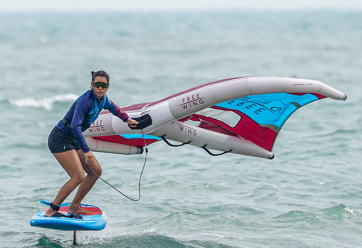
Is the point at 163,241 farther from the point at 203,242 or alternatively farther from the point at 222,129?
the point at 222,129

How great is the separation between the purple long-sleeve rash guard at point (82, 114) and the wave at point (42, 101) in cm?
1678

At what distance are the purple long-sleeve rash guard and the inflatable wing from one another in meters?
0.81

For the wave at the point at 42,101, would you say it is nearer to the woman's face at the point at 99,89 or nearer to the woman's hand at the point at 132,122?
the woman's hand at the point at 132,122

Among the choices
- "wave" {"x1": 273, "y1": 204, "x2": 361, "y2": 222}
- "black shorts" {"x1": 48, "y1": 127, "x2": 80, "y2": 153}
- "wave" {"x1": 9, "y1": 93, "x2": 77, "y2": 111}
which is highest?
"black shorts" {"x1": 48, "y1": 127, "x2": 80, "y2": 153}

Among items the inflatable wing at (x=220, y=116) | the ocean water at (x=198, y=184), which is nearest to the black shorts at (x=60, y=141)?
the inflatable wing at (x=220, y=116)

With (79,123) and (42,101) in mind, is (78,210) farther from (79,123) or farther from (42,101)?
(42,101)

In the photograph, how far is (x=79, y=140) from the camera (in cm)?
934

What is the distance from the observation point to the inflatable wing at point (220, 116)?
1000cm

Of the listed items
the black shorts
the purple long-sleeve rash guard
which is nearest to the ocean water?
the black shorts

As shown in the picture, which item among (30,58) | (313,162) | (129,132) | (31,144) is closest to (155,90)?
(31,144)

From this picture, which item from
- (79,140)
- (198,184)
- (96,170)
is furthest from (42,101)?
(79,140)

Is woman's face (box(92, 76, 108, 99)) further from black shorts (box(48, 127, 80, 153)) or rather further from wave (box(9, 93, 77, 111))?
wave (box(9, 93, 77, 111))

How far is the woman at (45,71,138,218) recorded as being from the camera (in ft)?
31.0

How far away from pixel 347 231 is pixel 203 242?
2.43 meters
